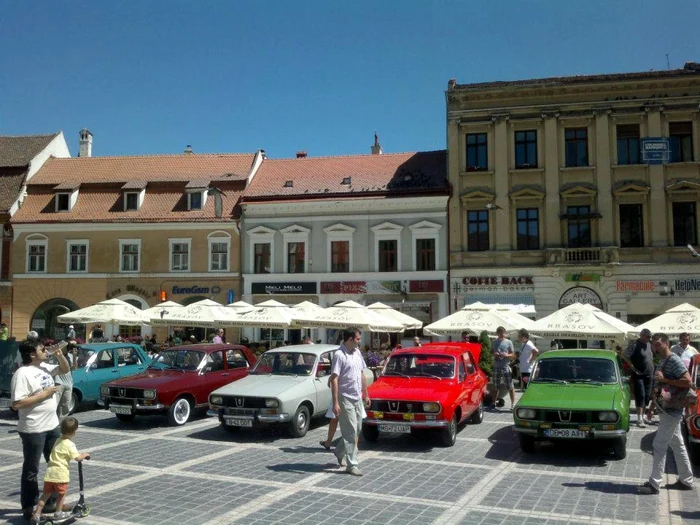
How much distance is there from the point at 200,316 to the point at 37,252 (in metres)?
16.1

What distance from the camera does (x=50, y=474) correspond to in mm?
7094

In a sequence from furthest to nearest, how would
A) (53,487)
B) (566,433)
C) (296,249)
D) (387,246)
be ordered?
1. (296,249)
2. (387,246)
3. (566,433)
4. (53,487)

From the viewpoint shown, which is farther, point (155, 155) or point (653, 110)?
point (155, 155)

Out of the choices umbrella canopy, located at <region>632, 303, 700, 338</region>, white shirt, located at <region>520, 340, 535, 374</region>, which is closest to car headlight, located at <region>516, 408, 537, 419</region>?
white shirt, located at <region>520, 340, 535, 374</region>

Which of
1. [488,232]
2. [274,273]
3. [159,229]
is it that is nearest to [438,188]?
[488,232]

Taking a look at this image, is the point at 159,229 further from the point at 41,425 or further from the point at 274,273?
the point at 41,425

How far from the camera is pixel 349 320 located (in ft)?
67.5

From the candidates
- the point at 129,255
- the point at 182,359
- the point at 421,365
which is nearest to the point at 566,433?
the point at 421,365

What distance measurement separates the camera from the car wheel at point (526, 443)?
11016 millimetres

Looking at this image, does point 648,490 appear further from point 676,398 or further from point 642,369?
point 642,369

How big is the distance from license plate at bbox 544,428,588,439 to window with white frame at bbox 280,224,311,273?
2260 cm

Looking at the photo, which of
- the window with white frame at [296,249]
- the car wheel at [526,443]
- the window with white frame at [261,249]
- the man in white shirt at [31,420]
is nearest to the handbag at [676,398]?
the car wheel at [526,443]

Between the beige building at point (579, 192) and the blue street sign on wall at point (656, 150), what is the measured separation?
0.15 feet

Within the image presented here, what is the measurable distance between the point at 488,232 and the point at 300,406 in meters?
20.0
